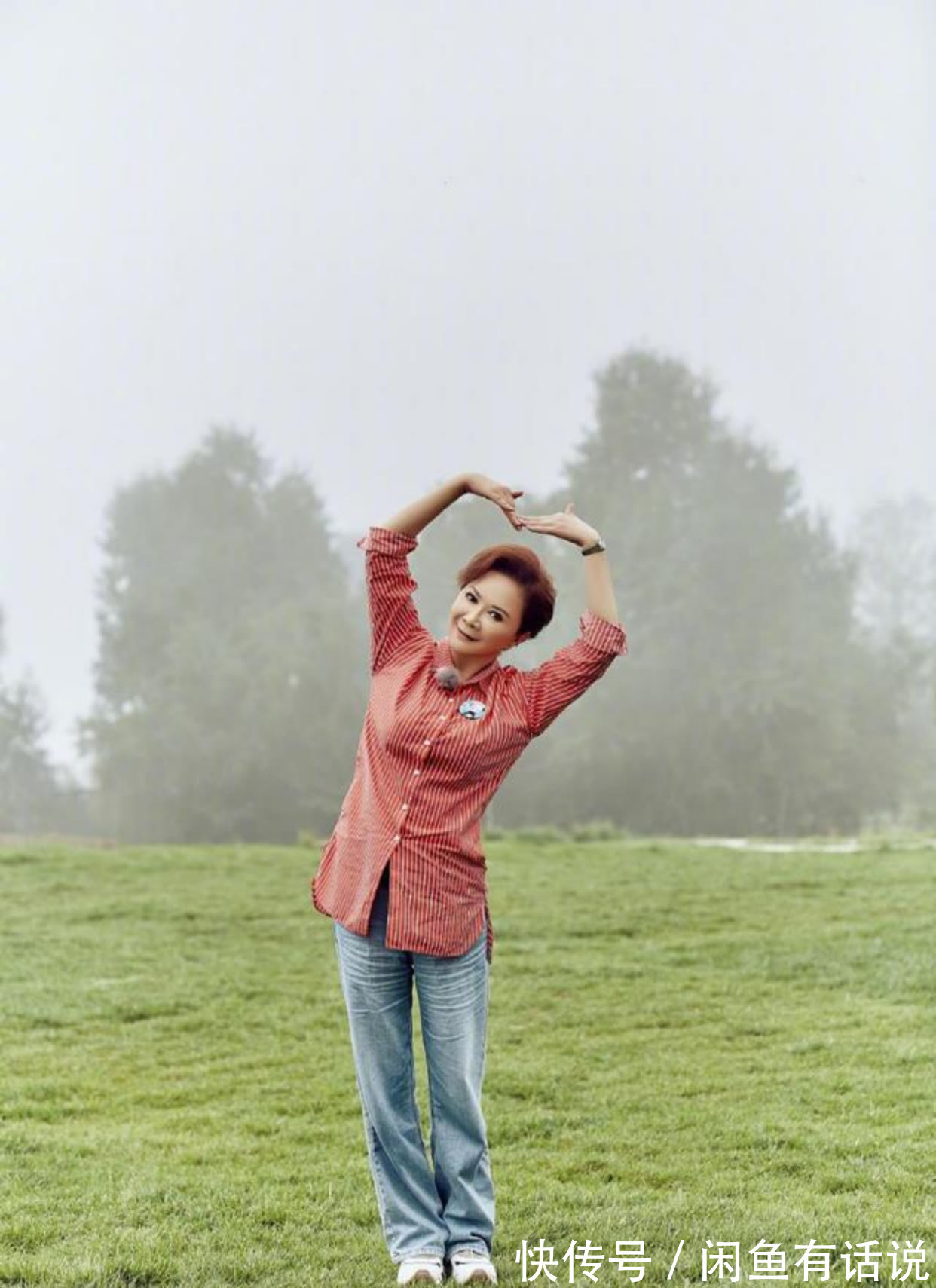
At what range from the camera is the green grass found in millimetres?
2689

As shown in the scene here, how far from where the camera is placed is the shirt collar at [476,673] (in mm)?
2279

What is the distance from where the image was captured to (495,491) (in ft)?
7.29

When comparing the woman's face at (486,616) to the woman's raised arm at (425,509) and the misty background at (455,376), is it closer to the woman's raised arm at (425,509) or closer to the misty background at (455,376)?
the woman's raised arm at (425,509)

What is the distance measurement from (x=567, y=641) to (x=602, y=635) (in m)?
11.0

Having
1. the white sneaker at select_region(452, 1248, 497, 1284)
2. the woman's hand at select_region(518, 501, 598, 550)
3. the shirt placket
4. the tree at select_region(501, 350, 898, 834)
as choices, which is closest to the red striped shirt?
the shirt placket

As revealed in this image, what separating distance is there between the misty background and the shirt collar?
1013 cm

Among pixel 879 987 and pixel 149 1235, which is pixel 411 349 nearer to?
pixel 879 987

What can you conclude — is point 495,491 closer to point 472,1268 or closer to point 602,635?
point 602,635

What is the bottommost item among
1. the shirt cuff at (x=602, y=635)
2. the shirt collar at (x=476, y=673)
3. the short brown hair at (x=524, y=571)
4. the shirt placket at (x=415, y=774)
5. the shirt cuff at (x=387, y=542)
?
the shirt placket at (x=415, y=774)

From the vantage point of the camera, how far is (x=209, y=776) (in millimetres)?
13023

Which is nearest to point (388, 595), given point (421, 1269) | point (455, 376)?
point (421, 1269)

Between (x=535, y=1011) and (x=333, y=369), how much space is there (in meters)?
9.80

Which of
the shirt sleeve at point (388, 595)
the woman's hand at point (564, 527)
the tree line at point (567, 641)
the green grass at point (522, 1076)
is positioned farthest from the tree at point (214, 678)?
the woman's hand at point (564, 527)

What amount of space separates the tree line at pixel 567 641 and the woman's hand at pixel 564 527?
10.3 m
